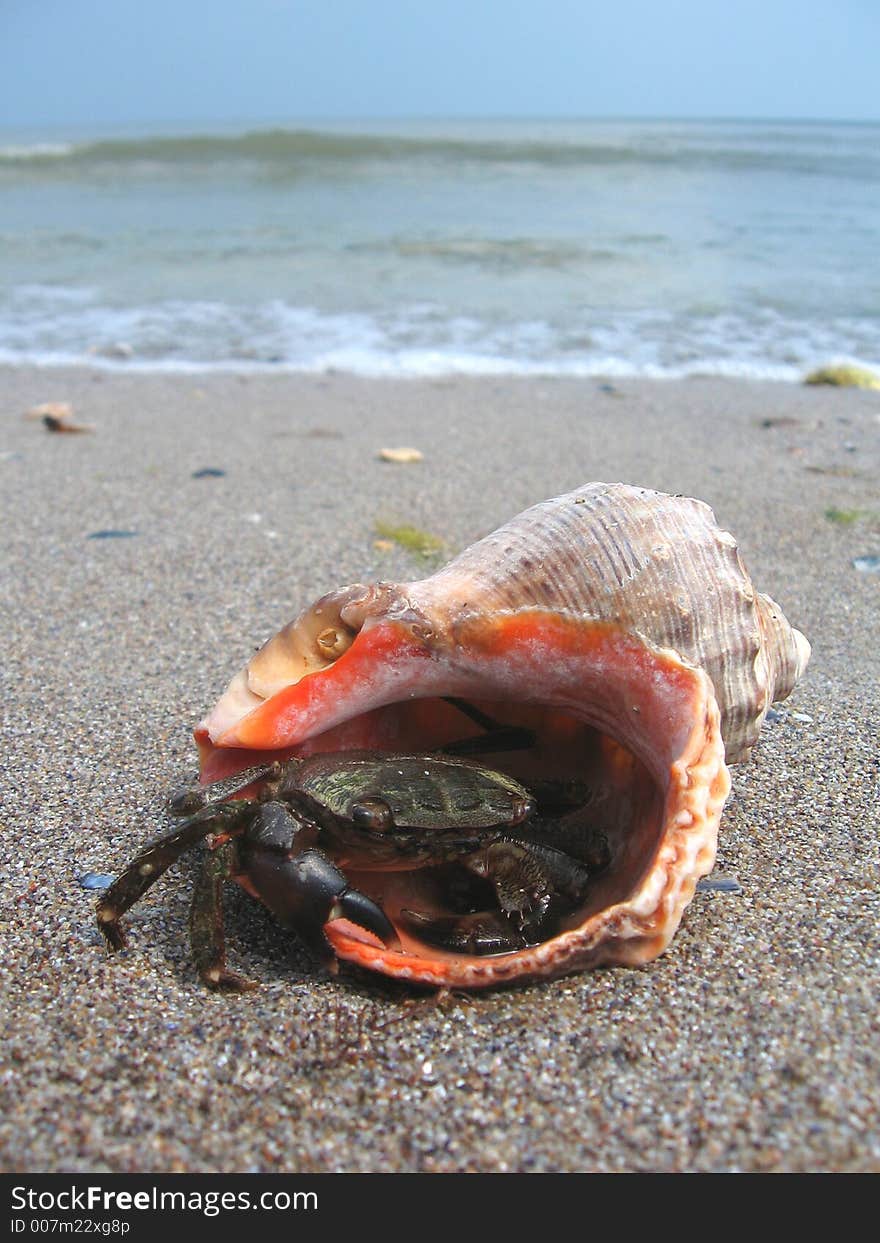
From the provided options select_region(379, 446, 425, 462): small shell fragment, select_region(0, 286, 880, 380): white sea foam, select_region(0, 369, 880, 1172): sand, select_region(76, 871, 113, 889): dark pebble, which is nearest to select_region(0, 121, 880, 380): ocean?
select_region(0, 286, 880, 380): white sea foam

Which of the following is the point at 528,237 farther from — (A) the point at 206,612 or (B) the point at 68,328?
(A) the point at 206,612

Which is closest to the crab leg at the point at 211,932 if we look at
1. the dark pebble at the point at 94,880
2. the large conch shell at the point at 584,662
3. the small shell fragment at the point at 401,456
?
the large conch shell at the point at 584,662

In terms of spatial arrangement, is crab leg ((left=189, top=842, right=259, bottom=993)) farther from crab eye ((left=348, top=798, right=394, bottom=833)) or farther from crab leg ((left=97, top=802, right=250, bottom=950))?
crab eye ((left=348, top=798, right=394, bottom=833))

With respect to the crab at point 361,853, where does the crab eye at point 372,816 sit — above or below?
above

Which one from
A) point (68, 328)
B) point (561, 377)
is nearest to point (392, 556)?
point (561, 377)

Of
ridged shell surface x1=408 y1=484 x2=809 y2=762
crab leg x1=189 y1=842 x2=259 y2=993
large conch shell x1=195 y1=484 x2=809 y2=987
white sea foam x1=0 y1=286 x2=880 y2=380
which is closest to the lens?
crab leg x1=189 y1=842 x2=259 y2=993

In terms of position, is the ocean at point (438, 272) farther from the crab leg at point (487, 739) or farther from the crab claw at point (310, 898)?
the crab claw at point (310, 898)
